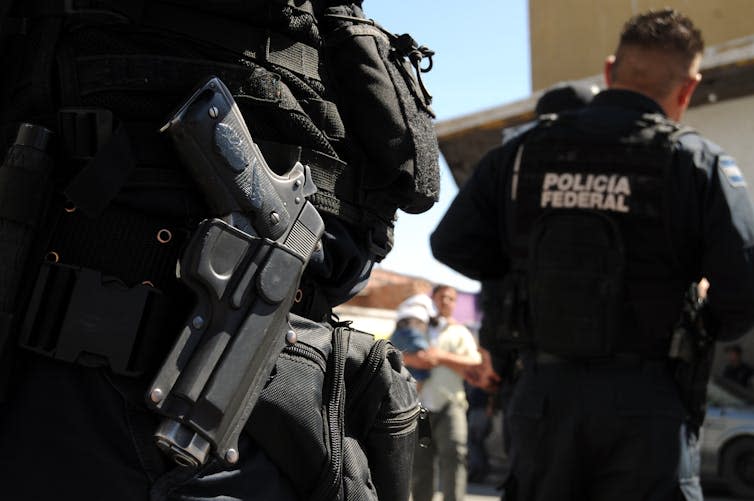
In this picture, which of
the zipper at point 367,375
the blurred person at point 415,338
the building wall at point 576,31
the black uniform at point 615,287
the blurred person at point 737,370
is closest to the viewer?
the zipper at point 367,375

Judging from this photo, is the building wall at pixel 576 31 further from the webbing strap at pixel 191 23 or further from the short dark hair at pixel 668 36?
the webbing strap at pixel 191 23

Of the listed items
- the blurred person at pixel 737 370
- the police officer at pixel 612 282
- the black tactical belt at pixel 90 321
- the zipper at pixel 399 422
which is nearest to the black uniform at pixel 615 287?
the police officer at pixel 612 282

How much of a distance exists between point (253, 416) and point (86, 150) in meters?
0.46

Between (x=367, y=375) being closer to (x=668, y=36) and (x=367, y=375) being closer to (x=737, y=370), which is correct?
(x=668, y=36)

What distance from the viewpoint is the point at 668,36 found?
323 cm

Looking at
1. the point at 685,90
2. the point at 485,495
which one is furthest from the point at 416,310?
the point at 685,90

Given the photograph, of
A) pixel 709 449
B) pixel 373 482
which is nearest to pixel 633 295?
pixel 373 482

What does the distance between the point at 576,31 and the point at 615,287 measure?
1464 centimetres

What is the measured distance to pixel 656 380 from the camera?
2896mm

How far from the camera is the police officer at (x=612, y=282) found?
9.40ft

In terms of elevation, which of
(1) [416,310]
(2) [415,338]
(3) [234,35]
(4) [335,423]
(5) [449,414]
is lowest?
(5) [449,414]

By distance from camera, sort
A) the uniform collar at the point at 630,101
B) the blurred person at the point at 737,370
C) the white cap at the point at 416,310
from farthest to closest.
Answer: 1. the blurred person at the point at 737,370
2. the white cap at the point at 416,310
3. the uniform collar at the point at 630,101

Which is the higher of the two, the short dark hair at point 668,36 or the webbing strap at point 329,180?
the short dark hair at point 668,36

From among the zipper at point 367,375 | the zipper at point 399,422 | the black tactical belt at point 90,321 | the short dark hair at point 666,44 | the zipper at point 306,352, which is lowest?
the zipper at point 399,422
